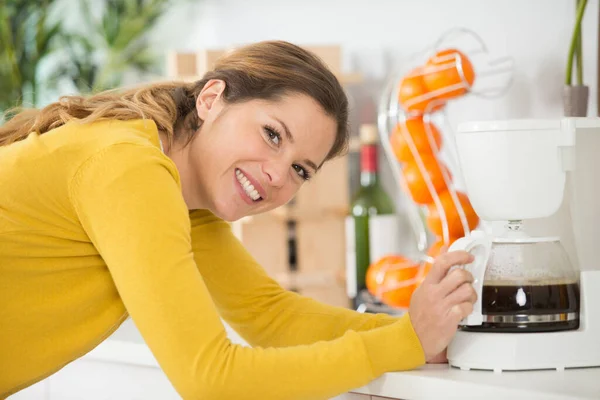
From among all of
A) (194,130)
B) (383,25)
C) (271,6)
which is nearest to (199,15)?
(271,6)

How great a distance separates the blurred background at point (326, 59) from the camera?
6.64ft

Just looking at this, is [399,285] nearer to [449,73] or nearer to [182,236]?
[449,73]

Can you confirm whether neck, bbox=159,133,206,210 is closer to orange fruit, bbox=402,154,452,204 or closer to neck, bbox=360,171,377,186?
orange fruit, bbox=402,154,452,204

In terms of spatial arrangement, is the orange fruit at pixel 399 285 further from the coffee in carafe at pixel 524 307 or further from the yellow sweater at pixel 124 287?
the coffee in carafe at pixel 524 307

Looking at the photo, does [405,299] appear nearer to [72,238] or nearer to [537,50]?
[537,50]

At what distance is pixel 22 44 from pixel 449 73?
59.7 inches

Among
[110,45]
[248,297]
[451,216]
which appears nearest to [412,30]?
[451,216]

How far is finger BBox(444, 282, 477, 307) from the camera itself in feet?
3.76

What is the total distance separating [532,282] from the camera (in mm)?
1198

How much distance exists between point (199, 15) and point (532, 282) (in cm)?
189

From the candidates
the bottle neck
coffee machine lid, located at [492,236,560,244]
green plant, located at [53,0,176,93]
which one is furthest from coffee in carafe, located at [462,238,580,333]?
green plant, located at [53,0,176,93]

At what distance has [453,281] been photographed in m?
1.15

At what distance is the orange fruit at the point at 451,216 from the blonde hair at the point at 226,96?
516 millimetres

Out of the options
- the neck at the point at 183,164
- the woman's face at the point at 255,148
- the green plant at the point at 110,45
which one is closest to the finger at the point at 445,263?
the woman's face at the point at 255,148
